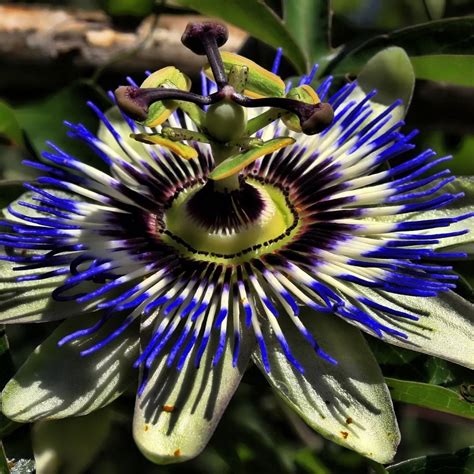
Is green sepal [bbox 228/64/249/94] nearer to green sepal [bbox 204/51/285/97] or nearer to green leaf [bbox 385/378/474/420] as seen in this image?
green sepal [bbox 204/51/285/97]

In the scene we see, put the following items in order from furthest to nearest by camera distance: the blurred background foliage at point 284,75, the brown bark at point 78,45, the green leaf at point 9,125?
the brown bark at point 78,45 < the green leaf at point 9,125 < the blurred background foliage at point 284,75

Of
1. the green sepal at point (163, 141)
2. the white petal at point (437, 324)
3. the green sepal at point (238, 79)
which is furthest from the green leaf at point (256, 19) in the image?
the white petal at point (437, 324)

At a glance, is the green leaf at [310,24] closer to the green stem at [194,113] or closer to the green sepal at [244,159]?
the green stem at [194,113]

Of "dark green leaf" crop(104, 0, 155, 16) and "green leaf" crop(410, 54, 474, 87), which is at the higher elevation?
"green leaf" crop(410, 54, 474, 87)

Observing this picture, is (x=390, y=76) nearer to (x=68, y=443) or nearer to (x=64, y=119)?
(x=64, y=119)

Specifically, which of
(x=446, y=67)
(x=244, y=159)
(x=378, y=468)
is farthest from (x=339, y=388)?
(x=446, y=67)

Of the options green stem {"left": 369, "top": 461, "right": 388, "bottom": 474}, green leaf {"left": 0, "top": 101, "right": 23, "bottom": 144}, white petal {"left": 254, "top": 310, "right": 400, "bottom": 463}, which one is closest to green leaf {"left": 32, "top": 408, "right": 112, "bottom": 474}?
white petal {"left": 254, "top": 310, "right": 400, "bottom": 463}

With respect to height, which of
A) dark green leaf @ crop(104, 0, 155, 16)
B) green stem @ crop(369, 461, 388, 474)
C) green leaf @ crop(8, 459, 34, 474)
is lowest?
green leaf @ crop(8, 459, 34, 474)
